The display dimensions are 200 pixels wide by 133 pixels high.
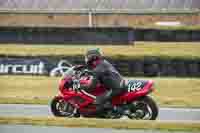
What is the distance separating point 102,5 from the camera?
3397 cm

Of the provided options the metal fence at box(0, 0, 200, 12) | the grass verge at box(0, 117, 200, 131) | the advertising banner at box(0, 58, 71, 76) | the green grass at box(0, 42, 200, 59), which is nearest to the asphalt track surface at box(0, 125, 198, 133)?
the grass verge at box(0, 117, 200, 131)

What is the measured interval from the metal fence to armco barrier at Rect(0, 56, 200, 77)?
41.0 ft

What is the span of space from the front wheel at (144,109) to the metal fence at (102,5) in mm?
20036

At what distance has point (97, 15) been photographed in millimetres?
33219

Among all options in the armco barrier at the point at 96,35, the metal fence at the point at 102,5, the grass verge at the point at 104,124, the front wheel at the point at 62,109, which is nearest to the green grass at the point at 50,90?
the front wheel at the point at 62,109

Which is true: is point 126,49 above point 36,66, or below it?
above

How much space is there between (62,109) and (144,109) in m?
1.87

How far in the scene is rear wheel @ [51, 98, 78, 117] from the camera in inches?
553

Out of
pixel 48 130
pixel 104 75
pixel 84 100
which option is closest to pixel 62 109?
pixel 84 100

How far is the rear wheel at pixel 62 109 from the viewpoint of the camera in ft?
46.1

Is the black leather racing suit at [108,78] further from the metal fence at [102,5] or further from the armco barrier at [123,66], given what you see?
the metal fence at [102,5]

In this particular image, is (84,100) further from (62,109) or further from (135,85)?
(135,85)

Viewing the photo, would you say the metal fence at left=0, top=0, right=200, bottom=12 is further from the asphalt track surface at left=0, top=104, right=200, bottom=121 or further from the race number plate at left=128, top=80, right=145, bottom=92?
the race number plate at left=128, top=80, right=145, bottom=92

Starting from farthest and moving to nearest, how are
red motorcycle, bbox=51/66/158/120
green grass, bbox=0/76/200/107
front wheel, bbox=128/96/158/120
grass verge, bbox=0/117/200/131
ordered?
green grass, bbox=0/76/200/107, red motorcycle, bbox=51/66/158/120, front wheel, bbox=128/96/158/120, grass verge, bbox=0/117/200/131
